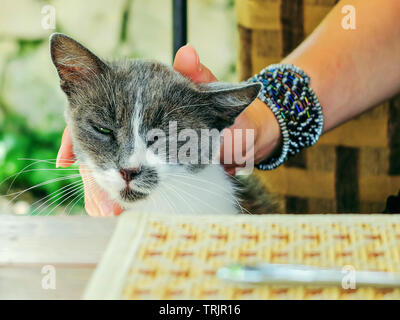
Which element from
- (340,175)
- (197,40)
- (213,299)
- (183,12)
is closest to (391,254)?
(213,299)

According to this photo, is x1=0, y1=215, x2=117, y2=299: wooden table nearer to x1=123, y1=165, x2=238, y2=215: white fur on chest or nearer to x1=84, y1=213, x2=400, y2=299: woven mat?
x1=84, y1=213, x2=400, y2=299: woven mat

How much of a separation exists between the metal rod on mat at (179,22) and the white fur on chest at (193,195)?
17.8 inches

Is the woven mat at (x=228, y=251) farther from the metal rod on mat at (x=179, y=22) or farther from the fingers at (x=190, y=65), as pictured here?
the metal rod on mat at (x=179, y=22)

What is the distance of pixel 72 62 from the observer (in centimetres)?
110

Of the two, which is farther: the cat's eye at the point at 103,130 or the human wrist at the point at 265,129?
the human wrist at the point at 265,129

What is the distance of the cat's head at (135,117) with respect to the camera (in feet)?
3.46

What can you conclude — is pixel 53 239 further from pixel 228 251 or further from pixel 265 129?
pixel 265 129

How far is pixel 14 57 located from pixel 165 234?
9.12 feet

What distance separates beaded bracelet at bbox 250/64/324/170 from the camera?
48.5 inches

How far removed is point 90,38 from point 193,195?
219cm

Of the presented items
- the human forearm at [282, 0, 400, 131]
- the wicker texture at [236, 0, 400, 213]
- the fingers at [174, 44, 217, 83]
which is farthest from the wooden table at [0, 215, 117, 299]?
the wicker texture at [236, 0, 400, 213]

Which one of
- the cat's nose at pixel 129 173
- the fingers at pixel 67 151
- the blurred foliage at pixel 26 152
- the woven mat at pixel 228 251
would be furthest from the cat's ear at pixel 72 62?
the blurred foliage at pixel 26 152

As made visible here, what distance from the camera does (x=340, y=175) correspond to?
154cm

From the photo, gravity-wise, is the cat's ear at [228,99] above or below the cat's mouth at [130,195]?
above
